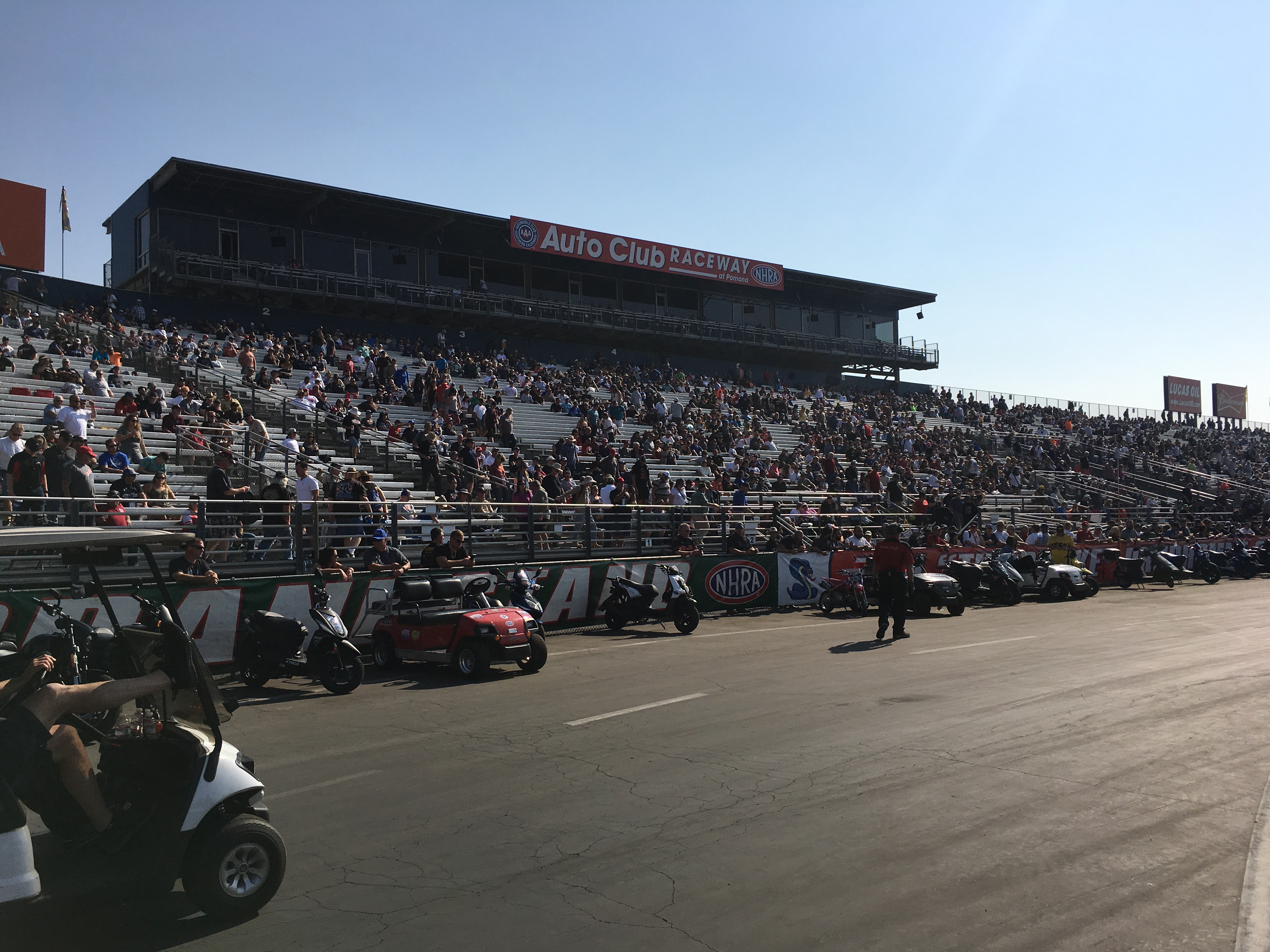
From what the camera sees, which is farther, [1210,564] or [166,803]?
[1210,564]

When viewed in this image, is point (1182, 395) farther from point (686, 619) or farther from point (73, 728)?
point (73, 728)

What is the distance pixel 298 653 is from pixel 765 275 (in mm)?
43818

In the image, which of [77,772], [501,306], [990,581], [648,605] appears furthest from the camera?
[501,306]

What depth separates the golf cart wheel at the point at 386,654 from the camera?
13.7m

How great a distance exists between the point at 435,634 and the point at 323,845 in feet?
23.3

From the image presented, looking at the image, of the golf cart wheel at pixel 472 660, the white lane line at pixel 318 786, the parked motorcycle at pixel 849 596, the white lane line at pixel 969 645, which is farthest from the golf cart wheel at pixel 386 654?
the parked motorcycle at pixel 849 596

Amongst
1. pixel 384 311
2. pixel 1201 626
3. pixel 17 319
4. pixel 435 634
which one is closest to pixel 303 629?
pixel 435 634

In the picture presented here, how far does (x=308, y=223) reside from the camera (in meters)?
39.7

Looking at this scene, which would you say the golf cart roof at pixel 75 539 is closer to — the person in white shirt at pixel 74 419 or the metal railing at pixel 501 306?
the person in white shirt at pixel 74 419

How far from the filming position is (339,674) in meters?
11.8

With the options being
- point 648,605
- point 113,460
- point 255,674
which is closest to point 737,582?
point 648,605

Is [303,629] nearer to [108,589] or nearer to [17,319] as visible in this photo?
[108,589]

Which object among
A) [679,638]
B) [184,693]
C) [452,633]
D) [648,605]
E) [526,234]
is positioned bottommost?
[679,638]

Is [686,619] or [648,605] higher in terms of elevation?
[648,605]
